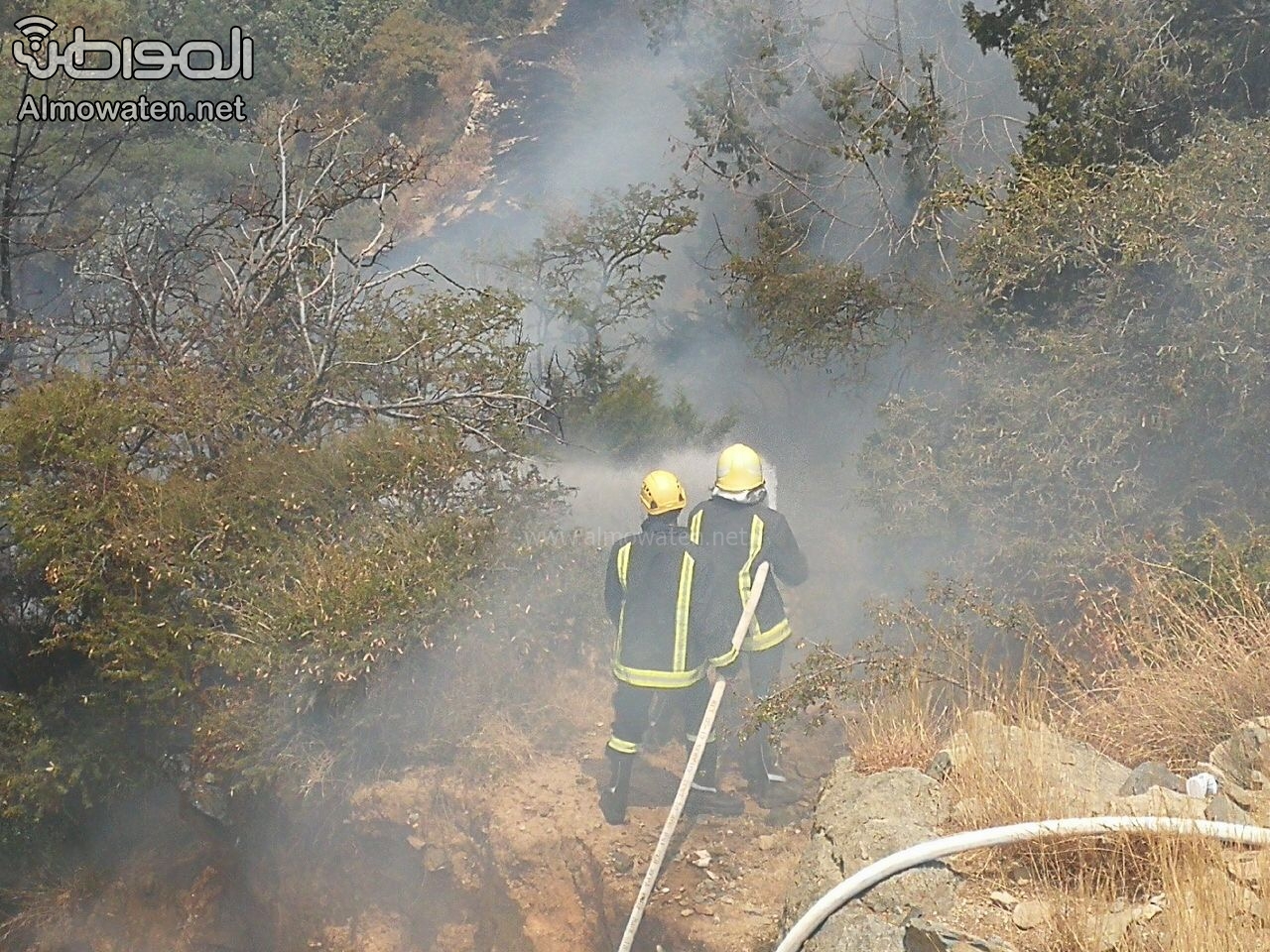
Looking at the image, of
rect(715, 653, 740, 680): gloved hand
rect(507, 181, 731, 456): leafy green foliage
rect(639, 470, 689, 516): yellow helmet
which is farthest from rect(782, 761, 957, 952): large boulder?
rect(507, 181, 731, 456): leafy green foliage

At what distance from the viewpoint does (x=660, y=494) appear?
5727mm

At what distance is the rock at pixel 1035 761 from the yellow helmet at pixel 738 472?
199cm

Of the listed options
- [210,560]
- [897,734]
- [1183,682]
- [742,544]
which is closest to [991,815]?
[897,734]

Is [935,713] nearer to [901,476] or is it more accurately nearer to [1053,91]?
[901,476]

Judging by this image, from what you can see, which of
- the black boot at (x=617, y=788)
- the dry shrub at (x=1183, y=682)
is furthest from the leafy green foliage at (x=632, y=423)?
the dry shrub at (x=1183, y=682)

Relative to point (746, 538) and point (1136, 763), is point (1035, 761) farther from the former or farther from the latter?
point (746, 538)

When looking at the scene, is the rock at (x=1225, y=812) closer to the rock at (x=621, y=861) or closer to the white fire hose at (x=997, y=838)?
the white fire hose at (x=997, y=838)

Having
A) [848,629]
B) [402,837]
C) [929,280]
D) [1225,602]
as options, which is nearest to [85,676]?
[402,837]

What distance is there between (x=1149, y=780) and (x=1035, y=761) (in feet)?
1.41

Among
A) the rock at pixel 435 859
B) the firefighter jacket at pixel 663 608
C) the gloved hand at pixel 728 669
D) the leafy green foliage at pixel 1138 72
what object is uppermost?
the leafy green foliage at pixel 1138 72

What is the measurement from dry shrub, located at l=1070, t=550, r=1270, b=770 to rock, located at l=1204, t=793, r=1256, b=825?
0.64 m

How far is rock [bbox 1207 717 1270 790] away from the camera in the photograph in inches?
143

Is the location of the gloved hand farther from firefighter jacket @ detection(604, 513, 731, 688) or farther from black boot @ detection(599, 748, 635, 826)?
black boot @ detection(599, 748, 635, 826)

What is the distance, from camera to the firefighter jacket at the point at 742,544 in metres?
5.86
